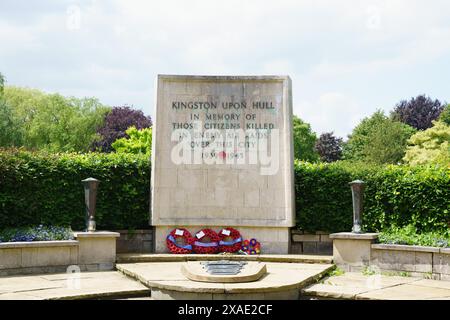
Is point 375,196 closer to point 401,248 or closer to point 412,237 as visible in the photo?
point 412,237

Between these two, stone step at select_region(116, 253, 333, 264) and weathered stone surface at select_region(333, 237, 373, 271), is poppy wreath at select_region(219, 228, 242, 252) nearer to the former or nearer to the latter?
stone step at select_region(116, 253, 333, 264)

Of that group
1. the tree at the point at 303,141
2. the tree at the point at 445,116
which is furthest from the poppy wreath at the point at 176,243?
the tree at the point at 445,116

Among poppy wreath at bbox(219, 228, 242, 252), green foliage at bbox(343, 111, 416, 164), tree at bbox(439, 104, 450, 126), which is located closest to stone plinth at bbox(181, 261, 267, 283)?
poppy wreath at bbox(219, 228, 242, 252)

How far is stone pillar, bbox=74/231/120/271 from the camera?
10.2m

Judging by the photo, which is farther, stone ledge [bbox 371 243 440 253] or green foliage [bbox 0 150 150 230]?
green foliage [bbox 0 150 150 230]

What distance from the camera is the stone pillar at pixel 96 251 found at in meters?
10.2

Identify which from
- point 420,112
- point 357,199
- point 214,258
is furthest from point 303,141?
point 214,258

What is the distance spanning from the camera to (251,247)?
457 inches

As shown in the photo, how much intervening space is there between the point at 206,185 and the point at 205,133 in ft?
3.74

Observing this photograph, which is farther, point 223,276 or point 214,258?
point 214,258

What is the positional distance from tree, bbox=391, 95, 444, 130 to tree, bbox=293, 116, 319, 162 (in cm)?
680

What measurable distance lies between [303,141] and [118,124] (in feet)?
46.0

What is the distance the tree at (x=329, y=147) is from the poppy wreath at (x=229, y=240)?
34614 millimetres

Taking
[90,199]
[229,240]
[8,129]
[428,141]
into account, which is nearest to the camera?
[90,199]
